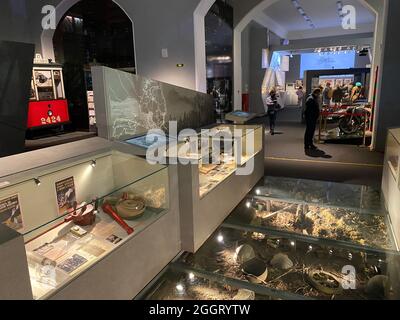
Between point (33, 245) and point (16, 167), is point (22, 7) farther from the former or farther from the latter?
point (33, 245)

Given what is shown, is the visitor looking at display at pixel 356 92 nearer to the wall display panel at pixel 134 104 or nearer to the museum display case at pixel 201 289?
the wall display panel at pixel 134 104

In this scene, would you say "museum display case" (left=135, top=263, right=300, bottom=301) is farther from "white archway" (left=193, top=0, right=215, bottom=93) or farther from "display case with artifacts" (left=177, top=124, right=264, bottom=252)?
"white archway" (left=193, top=0, right=215, bottom=93)

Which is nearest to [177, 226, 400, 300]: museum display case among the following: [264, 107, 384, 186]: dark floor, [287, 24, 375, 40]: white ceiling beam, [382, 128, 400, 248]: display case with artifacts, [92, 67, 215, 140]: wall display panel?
[382, 128, 400, 248]: display case with artifacts

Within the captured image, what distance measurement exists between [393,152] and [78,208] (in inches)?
152

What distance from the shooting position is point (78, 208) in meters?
2.34

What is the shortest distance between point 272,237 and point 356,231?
39.1 inches

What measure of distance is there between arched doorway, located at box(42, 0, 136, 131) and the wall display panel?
5.12m

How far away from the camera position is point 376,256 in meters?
3.02

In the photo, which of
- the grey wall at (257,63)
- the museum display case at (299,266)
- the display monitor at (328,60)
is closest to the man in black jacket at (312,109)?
the museum display case at (299,266)

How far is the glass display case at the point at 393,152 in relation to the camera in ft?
12.3

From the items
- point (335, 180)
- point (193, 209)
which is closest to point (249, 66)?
point (335, 180)

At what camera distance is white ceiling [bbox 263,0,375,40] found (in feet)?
40.2
